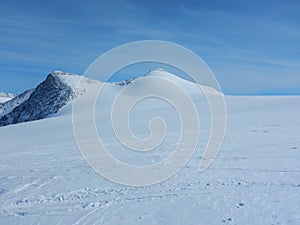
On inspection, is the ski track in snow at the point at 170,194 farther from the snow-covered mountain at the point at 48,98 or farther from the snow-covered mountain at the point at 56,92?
the snow-covered mountain at the point at 48,98

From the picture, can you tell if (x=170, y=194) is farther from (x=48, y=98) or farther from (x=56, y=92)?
(x=48, y=98)

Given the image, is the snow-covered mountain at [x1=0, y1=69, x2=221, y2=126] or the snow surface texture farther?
the snow-covered mountain at [x1=0, y1=69, x2=221, y2=126]

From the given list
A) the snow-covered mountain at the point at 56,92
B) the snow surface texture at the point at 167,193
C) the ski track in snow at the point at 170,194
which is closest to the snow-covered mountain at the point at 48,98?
the snow-covered mountain at the point at 56,92

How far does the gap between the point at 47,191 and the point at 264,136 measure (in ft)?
33.1

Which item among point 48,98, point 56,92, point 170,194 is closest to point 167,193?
point 170,194

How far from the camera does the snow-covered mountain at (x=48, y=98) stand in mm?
53000

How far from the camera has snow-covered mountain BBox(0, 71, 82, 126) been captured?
53.0 m

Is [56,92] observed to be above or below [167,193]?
above

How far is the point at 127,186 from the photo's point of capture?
802 cm

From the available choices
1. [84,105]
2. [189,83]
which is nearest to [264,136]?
[84,105]

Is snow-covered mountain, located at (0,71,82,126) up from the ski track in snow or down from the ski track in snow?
up

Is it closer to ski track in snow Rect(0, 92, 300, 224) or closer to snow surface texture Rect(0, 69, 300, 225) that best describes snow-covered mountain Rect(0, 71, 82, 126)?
snow surface texture Rect(0, 69, 300, 225)

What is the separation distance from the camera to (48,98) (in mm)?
57344

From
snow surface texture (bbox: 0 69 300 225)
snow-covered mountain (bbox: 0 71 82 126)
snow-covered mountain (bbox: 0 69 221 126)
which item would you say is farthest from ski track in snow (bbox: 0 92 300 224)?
snow-covered mountain (bbox: 0 71 82 126)
